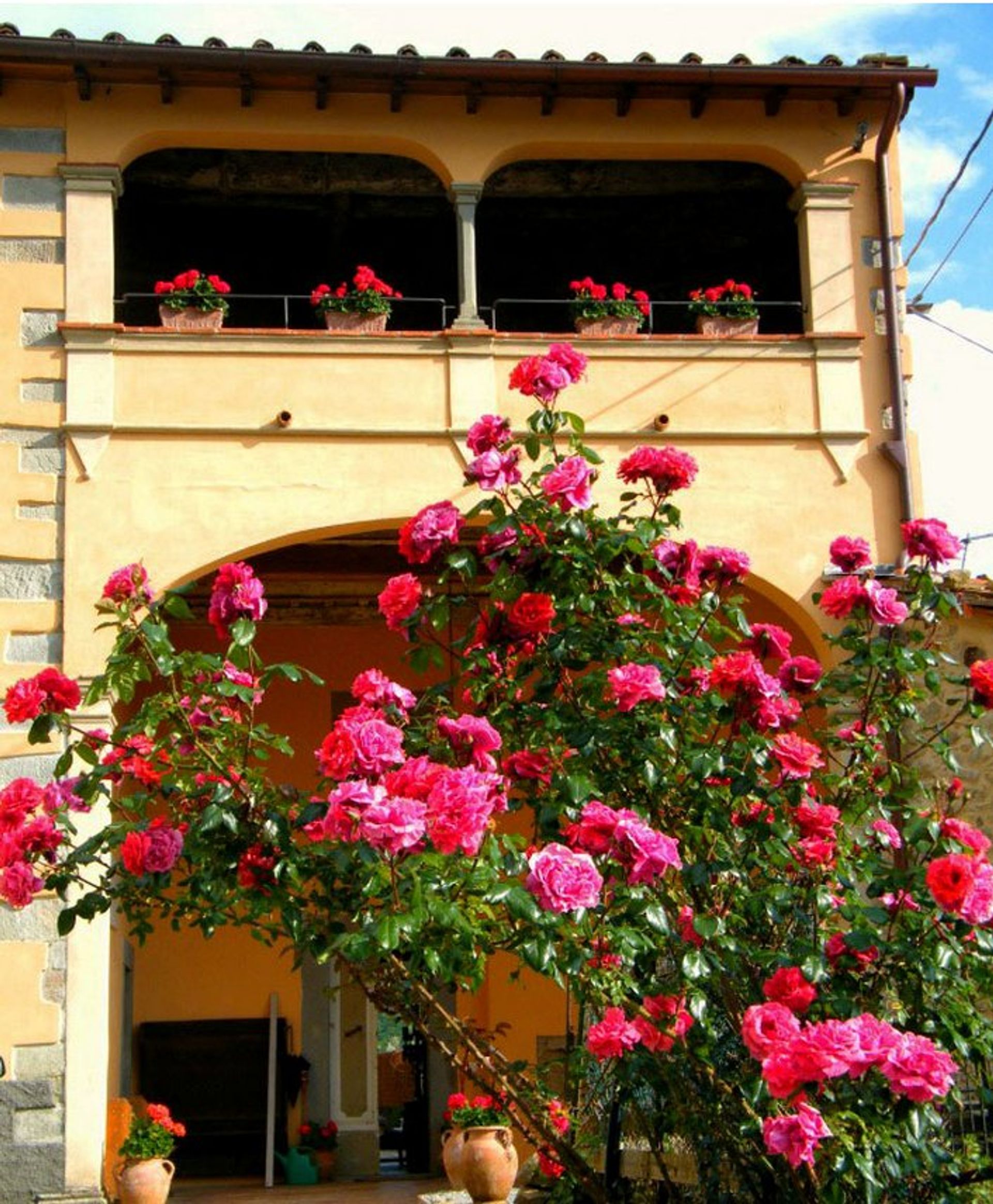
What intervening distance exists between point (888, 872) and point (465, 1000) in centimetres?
891

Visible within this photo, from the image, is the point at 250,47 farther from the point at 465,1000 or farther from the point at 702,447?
the point at 465,1000

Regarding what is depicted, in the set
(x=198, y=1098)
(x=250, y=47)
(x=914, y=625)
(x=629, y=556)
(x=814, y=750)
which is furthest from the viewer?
(x=198, y=1098)

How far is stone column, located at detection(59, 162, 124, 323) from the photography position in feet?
36.4

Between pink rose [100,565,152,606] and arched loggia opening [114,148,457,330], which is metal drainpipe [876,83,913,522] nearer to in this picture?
arched loggia opening [114,148,457,330]

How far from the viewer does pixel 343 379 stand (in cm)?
1116

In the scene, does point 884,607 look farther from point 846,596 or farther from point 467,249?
point 467,249

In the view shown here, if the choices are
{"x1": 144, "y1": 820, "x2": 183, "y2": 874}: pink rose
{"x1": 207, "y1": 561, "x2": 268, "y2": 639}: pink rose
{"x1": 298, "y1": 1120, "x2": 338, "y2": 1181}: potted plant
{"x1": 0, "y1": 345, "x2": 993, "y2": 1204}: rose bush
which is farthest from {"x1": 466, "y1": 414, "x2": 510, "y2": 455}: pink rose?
{"x1": 298, "y1": 1120, "x2": 338, "y2": 1181}: potted plant

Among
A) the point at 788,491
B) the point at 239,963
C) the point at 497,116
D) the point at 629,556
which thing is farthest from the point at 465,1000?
the point at 629,556

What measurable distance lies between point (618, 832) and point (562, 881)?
0.73 ft

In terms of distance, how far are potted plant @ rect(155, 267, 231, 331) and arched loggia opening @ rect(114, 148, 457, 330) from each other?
59.5 inches

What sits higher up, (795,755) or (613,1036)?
(795,755)

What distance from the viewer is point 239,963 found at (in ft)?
43.9

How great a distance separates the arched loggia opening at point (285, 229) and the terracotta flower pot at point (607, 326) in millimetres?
1988

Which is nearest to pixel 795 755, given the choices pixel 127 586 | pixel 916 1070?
pixel 916 1070
